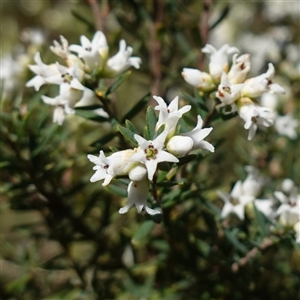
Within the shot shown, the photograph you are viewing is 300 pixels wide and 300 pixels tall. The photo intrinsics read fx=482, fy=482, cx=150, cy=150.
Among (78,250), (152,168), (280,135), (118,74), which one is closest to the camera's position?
(152,168)

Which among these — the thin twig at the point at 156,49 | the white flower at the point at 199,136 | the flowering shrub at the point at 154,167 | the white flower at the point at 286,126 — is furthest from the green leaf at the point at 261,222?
the thin twig at the point at 156,49

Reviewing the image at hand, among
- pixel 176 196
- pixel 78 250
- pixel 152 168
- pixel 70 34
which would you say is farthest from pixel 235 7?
pixel 152 168

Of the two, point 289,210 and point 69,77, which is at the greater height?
point 69,77

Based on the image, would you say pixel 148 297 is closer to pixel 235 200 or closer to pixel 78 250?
pixel 235 200

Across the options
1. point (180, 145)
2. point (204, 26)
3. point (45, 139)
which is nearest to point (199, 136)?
point (180, 145)

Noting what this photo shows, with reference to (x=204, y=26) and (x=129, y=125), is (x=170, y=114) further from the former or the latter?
(x=204, y=26)

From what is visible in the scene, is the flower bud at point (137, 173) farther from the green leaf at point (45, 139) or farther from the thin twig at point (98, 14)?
the thin twig at point (98, 14)
